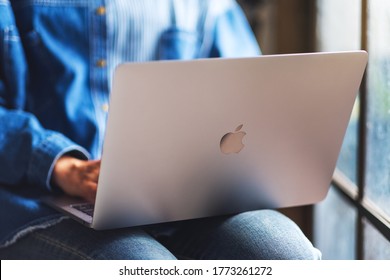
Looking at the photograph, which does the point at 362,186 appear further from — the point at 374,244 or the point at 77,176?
the point at 77,176

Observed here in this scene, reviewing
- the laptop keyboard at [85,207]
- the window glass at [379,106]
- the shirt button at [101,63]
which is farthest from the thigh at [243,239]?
the shirt button at [101,63]

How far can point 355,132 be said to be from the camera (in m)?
1.52

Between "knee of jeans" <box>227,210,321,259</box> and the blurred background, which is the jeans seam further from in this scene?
the blurred background

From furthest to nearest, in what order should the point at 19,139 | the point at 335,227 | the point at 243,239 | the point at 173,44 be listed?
the point at 335,227
the point at 173,44
the point at 19,139
the point at 243,239

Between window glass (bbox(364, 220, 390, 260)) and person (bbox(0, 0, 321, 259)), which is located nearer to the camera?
person (bbox(0, 0, 321, 259))

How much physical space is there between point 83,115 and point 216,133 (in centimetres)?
42

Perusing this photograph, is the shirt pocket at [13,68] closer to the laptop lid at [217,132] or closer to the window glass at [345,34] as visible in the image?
the laptop lid at [217,132]

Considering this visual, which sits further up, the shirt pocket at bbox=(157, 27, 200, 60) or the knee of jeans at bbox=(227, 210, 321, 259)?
the shirt pocket at bbox=(157, 27, 200, 60)

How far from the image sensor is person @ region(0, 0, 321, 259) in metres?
1.06

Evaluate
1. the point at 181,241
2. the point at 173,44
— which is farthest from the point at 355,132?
the point at 181,241

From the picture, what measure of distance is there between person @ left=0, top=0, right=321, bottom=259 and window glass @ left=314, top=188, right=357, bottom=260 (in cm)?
45

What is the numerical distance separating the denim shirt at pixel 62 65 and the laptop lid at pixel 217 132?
248 millimetres

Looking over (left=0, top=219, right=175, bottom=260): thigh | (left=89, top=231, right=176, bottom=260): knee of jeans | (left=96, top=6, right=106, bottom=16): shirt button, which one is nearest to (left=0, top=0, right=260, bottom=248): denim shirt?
(left=96, top=6, right=106, bottom=16): shirt button

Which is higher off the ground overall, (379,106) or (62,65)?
(62,65)
